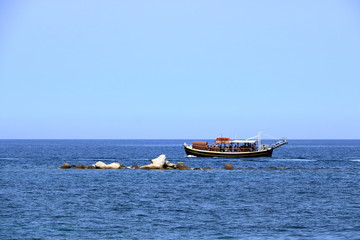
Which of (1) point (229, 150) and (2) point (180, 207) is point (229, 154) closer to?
(1) point (229, 150)

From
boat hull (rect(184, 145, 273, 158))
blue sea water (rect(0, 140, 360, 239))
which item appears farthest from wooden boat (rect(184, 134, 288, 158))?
blue sea water (rect(0, 140, 360, 239))

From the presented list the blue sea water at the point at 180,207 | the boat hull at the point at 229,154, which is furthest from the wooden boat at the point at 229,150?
the blue sea water at the point at 180,207

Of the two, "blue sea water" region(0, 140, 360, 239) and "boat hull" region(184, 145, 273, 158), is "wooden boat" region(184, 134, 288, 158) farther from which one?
"blue sea water" region(0, 140, 360, 239)

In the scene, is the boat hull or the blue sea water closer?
the blue sea water

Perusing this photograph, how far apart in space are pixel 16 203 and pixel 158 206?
909 cm

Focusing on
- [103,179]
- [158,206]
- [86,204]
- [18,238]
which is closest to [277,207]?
[158,206]

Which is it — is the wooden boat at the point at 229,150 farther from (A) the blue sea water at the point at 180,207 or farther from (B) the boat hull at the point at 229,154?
(A) the blue sea water at the point at 180,207

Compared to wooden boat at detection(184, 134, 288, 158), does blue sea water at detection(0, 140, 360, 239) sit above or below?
below

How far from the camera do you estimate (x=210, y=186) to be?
42.8 m

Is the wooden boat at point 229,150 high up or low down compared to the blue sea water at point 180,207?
up

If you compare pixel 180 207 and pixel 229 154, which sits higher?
pixel 229 154

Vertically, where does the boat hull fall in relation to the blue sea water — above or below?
above

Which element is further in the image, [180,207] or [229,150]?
[229,150]

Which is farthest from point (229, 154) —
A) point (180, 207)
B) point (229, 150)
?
point (180, 207)
